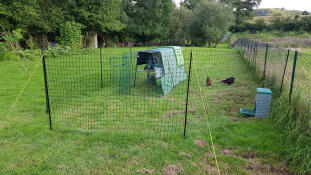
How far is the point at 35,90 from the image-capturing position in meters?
7.54

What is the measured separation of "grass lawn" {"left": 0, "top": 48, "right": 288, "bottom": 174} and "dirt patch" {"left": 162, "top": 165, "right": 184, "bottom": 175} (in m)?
0.01

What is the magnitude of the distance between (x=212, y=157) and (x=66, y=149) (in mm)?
2457

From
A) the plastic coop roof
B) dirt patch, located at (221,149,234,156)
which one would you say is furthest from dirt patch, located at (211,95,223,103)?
dirt patch, located at (221,149,234,156)

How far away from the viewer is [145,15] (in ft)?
100

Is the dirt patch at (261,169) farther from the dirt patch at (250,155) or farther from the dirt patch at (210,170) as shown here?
the dirt patch at (210,170)

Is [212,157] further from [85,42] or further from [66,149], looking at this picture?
[85,42]

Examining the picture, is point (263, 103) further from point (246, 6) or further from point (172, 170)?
point (246, 6)

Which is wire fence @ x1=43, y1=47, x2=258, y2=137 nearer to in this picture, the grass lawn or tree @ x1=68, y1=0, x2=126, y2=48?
the grass lawn

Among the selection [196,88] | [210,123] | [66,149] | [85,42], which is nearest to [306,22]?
[85,42]

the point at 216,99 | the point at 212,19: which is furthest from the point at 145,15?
the point at 216,99

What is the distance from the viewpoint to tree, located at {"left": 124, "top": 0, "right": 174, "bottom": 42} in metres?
30.2

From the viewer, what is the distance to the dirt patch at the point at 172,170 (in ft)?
9.93

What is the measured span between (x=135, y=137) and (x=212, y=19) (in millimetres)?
30506

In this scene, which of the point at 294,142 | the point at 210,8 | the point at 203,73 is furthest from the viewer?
the point at 210,8
